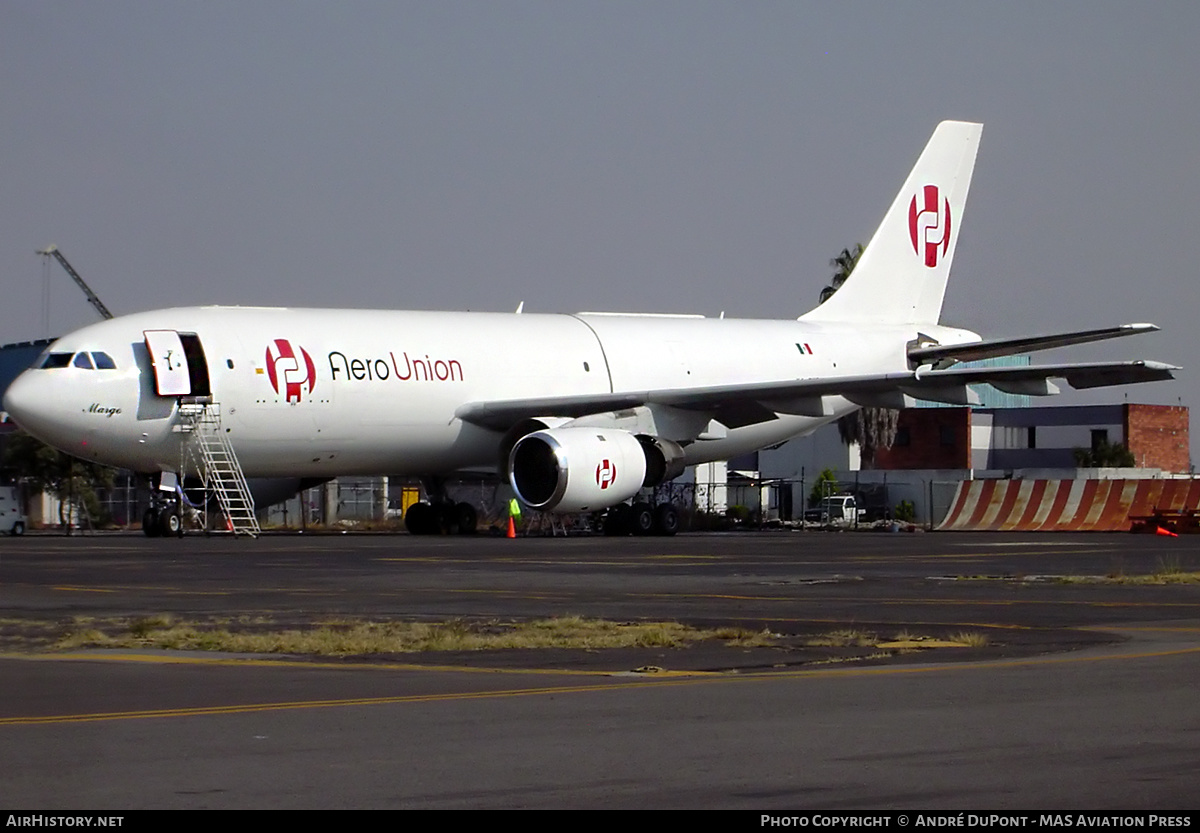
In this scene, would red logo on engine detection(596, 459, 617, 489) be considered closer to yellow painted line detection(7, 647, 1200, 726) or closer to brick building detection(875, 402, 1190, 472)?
yellow painted line detection(7, 647, 1200, 726)

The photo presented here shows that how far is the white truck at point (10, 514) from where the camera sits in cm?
4620

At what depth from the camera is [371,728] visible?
29.7ft

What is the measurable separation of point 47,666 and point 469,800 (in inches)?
223

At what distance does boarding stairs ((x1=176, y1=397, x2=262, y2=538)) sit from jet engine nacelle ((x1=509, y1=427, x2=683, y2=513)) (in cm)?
512

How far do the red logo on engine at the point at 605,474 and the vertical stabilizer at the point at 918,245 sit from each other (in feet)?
41.3

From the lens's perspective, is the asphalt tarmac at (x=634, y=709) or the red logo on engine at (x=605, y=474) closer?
the asphalt tarmac at (x=634, y=709)

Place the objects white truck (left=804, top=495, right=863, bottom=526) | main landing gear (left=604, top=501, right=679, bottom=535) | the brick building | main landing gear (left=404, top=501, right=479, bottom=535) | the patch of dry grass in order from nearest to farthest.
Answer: the patch of dry grass, main landing gear (left=604, top=501, right=679, bottom=535), main landing gear (left=404, top=501, right=479, bottom=535), white truck (left=804, top=495, right=863, bottom=526), the brick building

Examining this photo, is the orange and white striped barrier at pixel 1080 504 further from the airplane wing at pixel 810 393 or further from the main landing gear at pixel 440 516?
the main landing gear at pixel 440 516

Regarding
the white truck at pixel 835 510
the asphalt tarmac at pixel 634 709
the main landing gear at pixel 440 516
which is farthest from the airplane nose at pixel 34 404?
the white truck at pixel 835 510

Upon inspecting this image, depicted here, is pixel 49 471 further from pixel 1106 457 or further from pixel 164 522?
pixel 1106 457

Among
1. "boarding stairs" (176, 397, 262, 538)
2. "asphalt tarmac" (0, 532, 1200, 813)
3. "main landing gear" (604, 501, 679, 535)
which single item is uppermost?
"boarding stairs" (176, 397, 262, 538)

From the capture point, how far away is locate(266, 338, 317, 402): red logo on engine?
33906mm

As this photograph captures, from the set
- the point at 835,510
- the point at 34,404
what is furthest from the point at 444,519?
the point at 835,510

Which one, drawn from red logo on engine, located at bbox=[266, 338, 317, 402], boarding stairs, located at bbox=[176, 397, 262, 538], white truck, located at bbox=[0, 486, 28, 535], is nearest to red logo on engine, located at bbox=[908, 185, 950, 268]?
red logo on engine, located at bbox=[266, 338, 317, 402]
